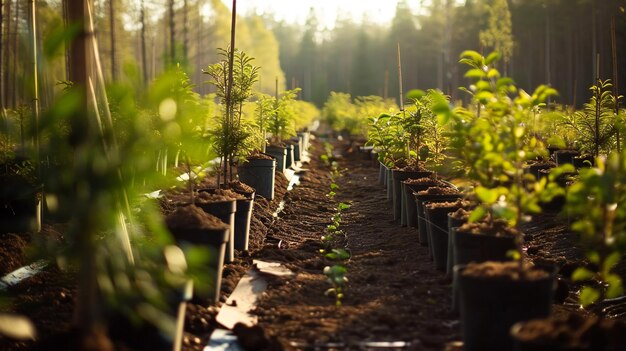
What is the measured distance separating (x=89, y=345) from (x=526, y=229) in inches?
293

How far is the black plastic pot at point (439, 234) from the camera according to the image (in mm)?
6098

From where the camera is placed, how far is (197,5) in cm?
4072

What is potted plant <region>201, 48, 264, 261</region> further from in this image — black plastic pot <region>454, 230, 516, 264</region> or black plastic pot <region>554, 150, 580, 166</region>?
black plastic pot <region>554, 150, 580, 166</region>

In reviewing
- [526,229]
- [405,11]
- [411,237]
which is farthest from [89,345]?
[405,11]

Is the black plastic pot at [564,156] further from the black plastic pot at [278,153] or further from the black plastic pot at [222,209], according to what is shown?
the black plastic pot at [222,209]

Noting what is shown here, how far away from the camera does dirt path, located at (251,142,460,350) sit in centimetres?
427

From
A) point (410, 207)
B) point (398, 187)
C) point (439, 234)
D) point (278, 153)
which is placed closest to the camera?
point (439, 234)

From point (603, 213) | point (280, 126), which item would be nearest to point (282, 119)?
point (280, 126)

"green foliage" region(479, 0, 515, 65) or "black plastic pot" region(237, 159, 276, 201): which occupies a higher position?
"green foliage" region(479, 0, 515, 65)

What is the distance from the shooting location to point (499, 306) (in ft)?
12.2

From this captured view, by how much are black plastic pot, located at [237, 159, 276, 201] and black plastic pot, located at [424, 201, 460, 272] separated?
4213 millimetres

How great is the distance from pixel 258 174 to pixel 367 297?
203 inches

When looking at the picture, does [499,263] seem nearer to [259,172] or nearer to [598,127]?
[598,127]

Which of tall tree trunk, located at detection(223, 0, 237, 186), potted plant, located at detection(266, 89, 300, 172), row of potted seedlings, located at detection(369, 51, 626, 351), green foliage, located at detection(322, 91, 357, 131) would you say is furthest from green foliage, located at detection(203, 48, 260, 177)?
green foliage, located at detection(322, 91, 357, 131)
